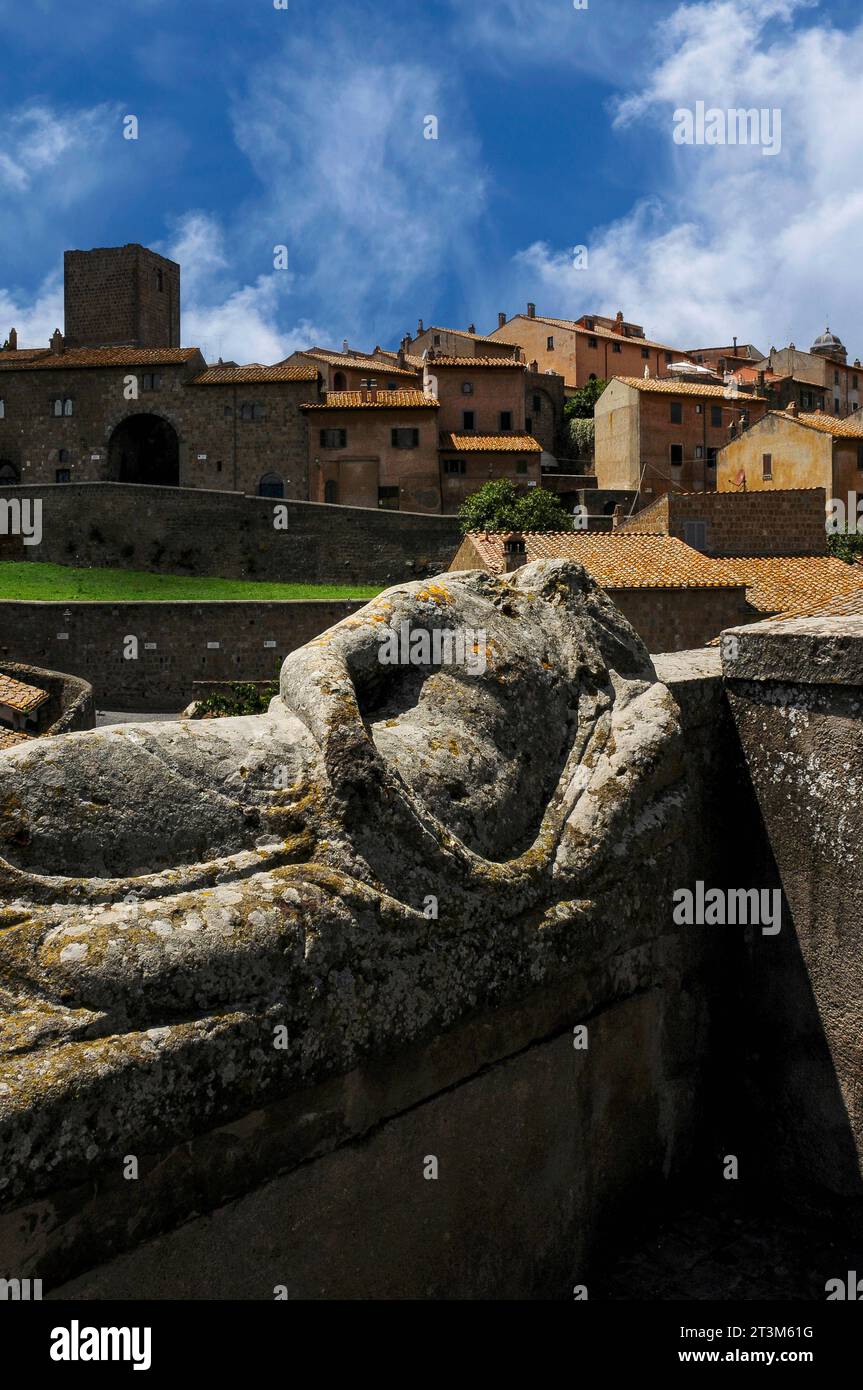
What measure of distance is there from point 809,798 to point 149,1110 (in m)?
2.31

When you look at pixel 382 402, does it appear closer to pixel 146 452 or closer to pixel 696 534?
pixel 146 452

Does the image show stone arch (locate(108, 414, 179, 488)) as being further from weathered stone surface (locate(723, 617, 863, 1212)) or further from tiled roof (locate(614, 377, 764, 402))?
weathered stone surface (locate(723, 617, 863, 1212))

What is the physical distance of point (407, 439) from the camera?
4953 cm

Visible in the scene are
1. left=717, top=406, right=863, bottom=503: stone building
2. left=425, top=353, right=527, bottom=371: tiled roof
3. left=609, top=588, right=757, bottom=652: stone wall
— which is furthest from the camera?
left=425, top=353, right=527, bottom=371: tiled roof

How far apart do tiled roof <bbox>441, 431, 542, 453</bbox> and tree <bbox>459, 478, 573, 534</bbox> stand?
18.5 feet

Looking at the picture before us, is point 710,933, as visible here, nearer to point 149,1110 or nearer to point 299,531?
point 149,1110

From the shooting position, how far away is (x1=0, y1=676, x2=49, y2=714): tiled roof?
17406 millimetres

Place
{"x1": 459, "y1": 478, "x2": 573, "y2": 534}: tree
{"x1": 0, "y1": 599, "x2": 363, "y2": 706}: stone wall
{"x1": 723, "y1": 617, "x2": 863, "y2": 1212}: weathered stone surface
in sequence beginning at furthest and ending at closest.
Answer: {"x1": 459, "y1": 478, "x2": 573, "y2": 534}: tree
{"x1": 0, "y1": 599, "x2": 363, "y2": 706}: stone wall
{"x1": 723, "y1": 617, "x2": 863, "y2": 1212}: weathered stone surface

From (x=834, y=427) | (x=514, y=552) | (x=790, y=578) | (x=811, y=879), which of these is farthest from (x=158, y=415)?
(x=811, y=879)

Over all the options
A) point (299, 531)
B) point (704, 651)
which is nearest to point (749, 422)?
point (299, 531)

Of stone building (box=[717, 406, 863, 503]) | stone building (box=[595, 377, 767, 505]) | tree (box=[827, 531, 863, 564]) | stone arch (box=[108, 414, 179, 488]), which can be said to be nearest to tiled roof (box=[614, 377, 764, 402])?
stone building (box=[595, 377, 767, 505])

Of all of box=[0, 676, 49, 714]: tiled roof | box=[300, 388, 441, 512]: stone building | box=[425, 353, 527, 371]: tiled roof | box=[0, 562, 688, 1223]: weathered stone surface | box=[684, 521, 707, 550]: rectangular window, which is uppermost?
box=[425, 353, 527, 371]: tiled roof

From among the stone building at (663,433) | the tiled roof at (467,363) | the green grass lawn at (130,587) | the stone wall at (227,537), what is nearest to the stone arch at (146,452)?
the stone wall at (227,537)

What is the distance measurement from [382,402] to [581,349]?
1984 cm
